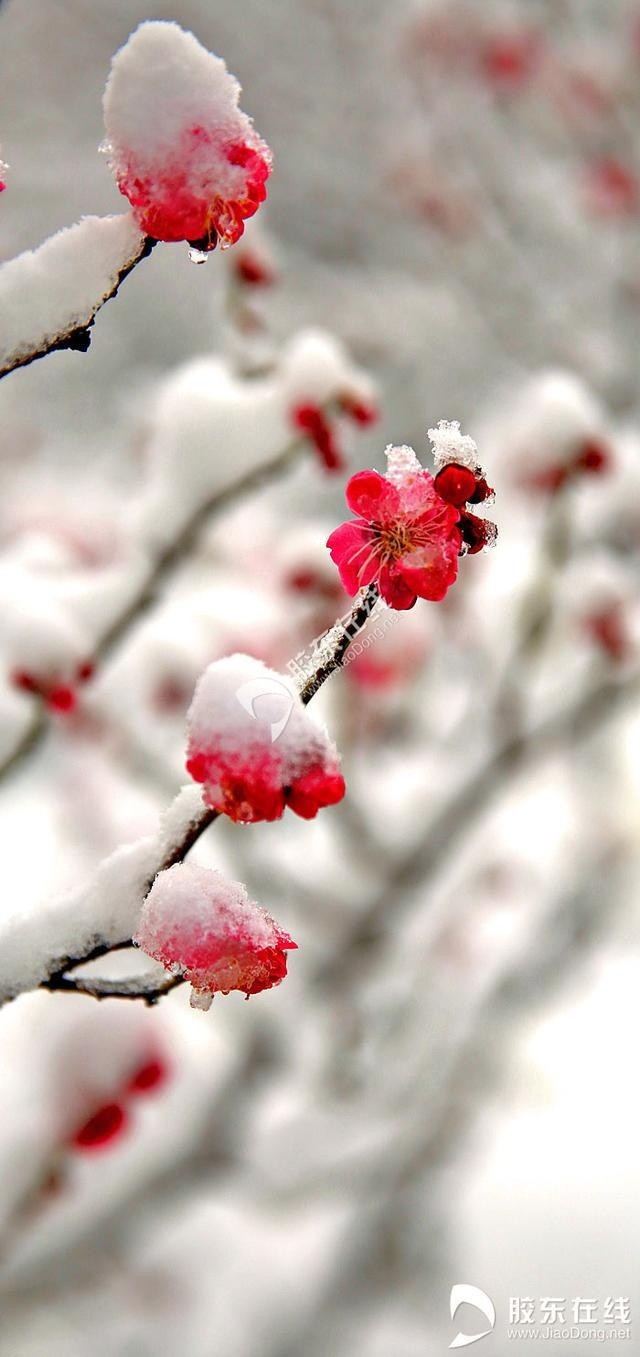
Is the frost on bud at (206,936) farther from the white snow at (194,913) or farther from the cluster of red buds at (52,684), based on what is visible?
the cluster of red buds at (52,684)

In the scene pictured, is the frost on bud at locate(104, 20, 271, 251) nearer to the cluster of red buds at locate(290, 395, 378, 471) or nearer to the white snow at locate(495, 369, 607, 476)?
the cluster of red buds at locate(290, 395, 378, 471)

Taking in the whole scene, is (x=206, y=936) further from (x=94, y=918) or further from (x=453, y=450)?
(x=453, y=450)

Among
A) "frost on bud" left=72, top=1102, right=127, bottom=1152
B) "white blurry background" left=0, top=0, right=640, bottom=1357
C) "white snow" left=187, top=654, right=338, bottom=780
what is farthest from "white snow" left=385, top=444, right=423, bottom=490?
"frost on bud" left=72, top=1102, right=127, bottom=1152

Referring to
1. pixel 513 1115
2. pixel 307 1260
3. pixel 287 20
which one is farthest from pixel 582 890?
pixel 287 20

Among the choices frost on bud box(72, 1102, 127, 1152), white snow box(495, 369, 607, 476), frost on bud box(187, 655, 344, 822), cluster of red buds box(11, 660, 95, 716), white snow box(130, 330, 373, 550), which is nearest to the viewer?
frost on bud box(187, 655, 344, 822)

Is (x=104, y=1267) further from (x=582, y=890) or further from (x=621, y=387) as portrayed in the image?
(x=621, y=387)

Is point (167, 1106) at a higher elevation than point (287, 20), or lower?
lower

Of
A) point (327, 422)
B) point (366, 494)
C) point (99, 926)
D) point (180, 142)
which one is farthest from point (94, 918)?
point (327, 422)
